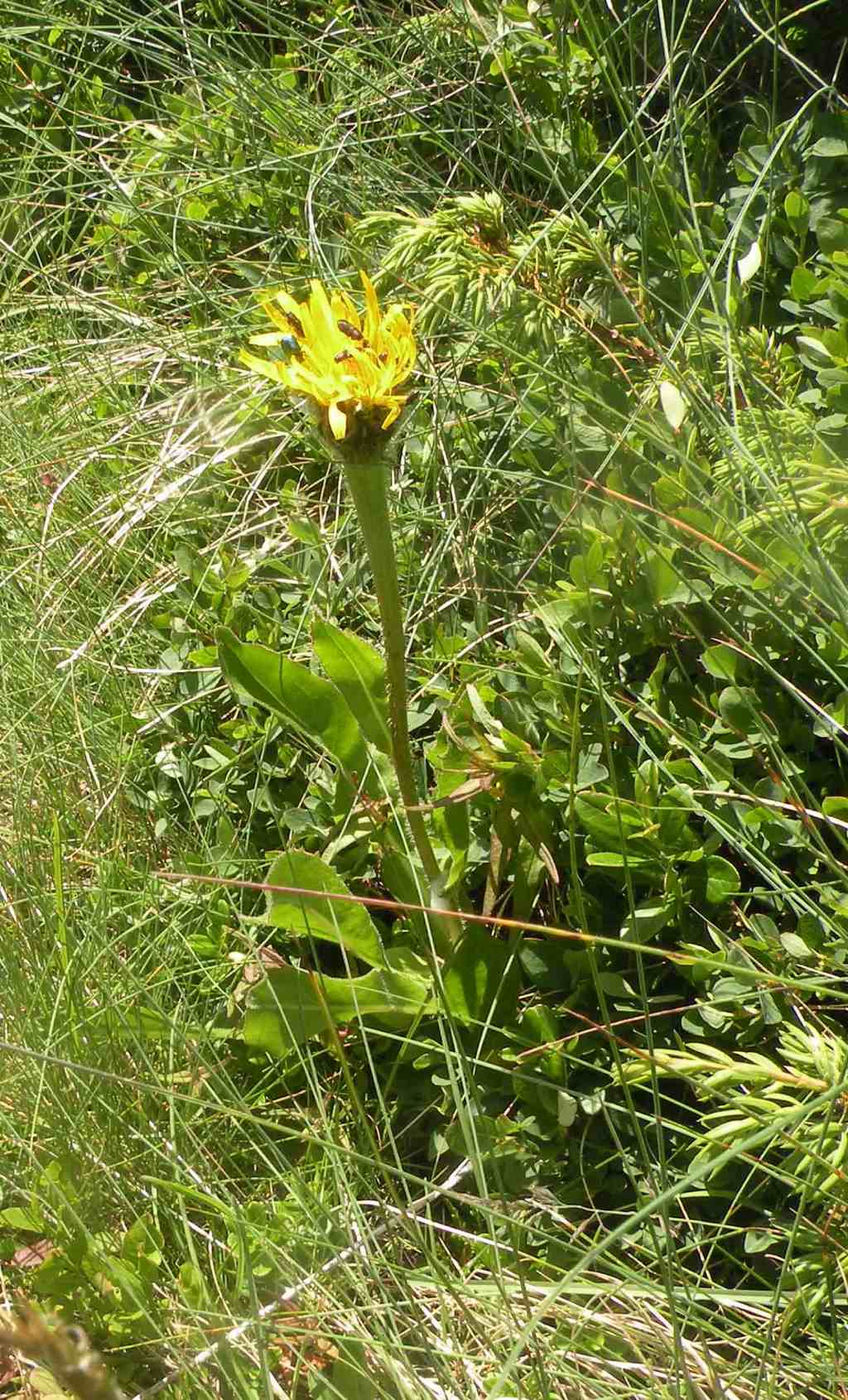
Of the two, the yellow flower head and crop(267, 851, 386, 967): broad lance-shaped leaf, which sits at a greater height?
the yellow flower head

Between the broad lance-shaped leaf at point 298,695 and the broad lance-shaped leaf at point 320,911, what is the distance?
0.48 ft

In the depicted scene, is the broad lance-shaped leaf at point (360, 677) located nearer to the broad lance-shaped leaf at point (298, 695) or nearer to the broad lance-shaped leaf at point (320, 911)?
the broad lance-shaped leaf at point (298, 695)

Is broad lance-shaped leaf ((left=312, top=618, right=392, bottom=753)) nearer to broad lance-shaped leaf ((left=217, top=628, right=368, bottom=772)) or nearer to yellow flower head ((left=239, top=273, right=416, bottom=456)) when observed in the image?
broad lance-shaped leaf ((left=217, top=628, right=368, bottom=772))

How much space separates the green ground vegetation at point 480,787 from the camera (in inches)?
41.5

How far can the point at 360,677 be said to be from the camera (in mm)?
1268

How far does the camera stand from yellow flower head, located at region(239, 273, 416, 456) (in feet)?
3.14

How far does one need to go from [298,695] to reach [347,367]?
0.42 meters

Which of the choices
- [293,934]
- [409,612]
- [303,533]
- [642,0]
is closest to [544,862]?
[293,934]

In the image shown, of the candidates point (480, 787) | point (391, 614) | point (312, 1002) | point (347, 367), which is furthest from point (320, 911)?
point (347, 367)

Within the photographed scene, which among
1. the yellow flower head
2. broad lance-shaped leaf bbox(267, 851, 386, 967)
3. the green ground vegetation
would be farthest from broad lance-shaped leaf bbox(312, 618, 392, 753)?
the yellow flower head

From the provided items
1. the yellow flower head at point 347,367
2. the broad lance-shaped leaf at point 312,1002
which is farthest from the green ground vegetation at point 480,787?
the yellow flower head at point 347,367

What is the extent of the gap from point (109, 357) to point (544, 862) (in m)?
1.15

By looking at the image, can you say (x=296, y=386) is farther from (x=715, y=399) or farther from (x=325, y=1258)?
(x=325, y=1258)

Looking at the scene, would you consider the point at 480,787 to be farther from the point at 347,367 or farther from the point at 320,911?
the point at 347,367
